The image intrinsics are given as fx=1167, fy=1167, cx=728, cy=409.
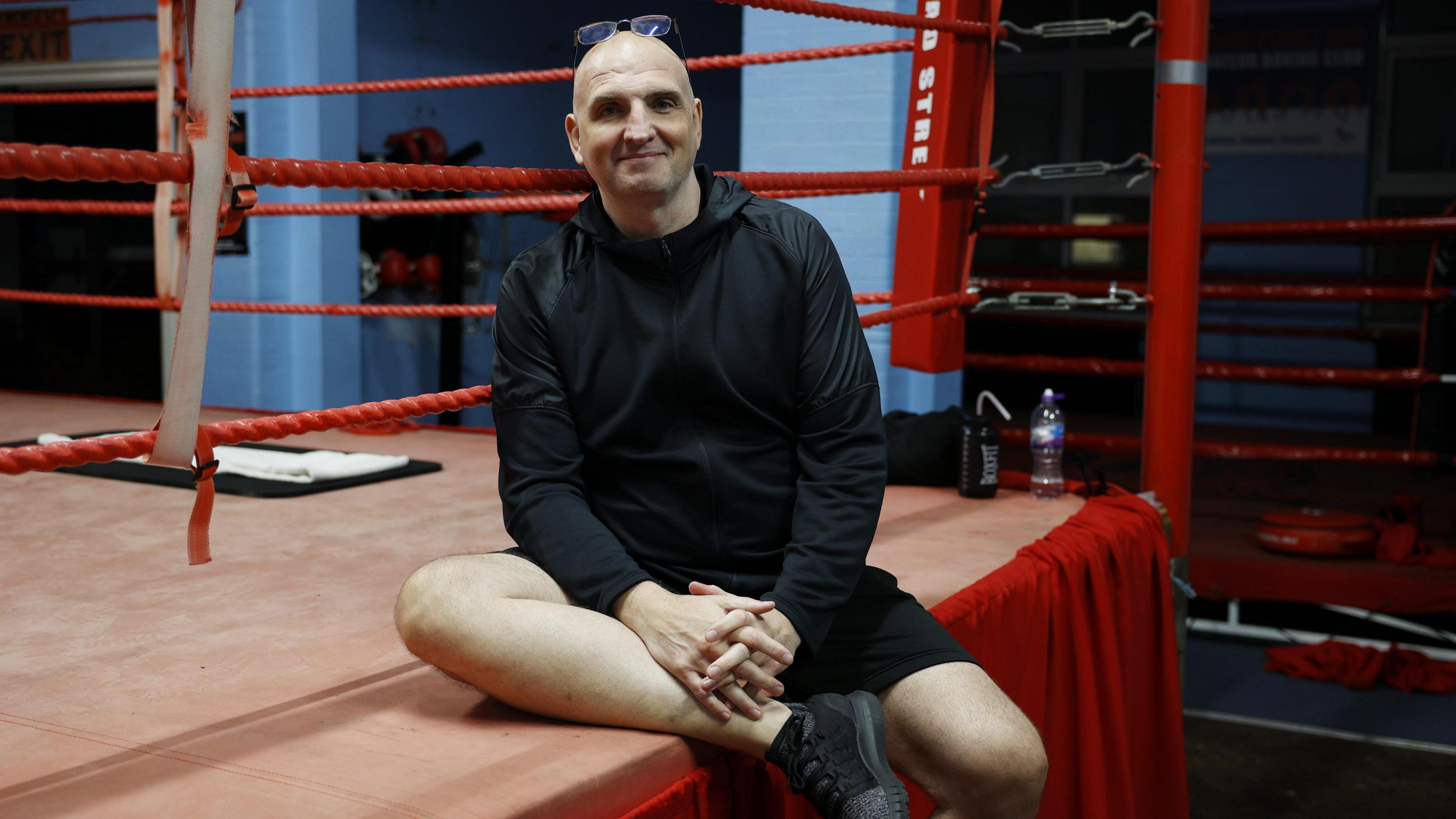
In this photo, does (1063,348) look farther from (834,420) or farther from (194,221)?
(194,221)

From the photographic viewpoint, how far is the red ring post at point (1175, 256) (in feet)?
7.11

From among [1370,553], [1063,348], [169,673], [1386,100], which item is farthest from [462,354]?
[1386,100]

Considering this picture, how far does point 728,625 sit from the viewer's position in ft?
3.43

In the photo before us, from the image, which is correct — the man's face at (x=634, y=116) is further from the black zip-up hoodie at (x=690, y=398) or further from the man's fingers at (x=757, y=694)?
the man's fingers at (x=757, y=694)

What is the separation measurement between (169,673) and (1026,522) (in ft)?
4.60

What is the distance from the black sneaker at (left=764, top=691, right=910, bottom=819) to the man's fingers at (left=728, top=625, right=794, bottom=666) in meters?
0.05

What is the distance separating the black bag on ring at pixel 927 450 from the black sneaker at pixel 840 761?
1.29 meters

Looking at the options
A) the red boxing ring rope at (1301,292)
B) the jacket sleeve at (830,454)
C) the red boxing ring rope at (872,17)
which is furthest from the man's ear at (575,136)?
the red boxing ring rope at (1301,292)

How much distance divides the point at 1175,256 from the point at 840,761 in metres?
1.51

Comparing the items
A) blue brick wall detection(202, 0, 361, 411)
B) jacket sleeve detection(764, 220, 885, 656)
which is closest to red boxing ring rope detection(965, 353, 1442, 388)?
jacket sleeve detection(764, 220, 885, 656)

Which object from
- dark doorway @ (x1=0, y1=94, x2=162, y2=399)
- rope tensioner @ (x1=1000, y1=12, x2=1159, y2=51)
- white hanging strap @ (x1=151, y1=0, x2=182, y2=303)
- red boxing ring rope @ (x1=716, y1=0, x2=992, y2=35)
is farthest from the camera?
dark doorway @ (x1=0, y1=94, x2=162, y2=399)

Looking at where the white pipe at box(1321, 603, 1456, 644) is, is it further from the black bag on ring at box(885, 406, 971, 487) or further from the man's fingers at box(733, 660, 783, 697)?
the man's fingers at box(733, 660, 783, 697)

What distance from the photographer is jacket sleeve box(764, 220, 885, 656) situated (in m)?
1.17

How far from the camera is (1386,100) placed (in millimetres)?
5949
